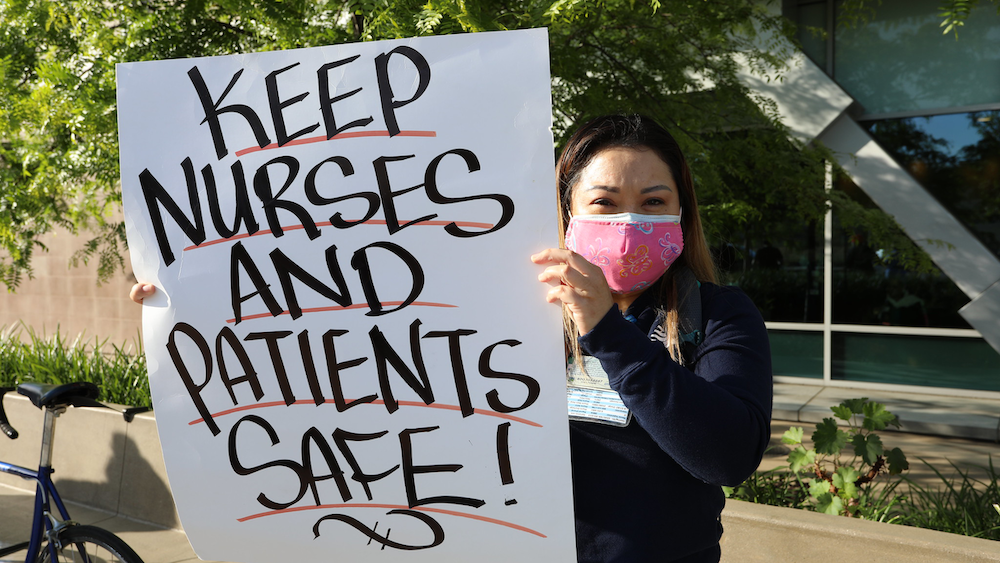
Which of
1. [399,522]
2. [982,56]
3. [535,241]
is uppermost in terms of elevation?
[982,56]

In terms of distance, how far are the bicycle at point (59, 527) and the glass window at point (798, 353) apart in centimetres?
717

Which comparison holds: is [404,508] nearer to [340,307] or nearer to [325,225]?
[340,307]

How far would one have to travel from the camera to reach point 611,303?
1248mm

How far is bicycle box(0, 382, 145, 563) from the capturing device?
3059mm

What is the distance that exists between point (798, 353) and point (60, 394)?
25.4 feet

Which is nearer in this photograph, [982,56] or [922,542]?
[922,542]

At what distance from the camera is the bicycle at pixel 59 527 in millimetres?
3059

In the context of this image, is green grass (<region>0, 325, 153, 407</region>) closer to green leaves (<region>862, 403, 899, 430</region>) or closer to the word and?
the word and

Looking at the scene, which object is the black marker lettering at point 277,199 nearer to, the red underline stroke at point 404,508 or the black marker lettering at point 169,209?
the black marker lettering at point 169,209

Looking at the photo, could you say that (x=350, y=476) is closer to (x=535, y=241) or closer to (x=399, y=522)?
(x=399, y=522)

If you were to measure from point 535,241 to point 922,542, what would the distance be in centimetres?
233

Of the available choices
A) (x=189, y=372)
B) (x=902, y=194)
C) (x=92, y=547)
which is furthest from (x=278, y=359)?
(x=902, y=194)

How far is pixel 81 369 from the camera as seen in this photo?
228 inches

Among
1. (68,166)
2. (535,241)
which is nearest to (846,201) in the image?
(535,241)
